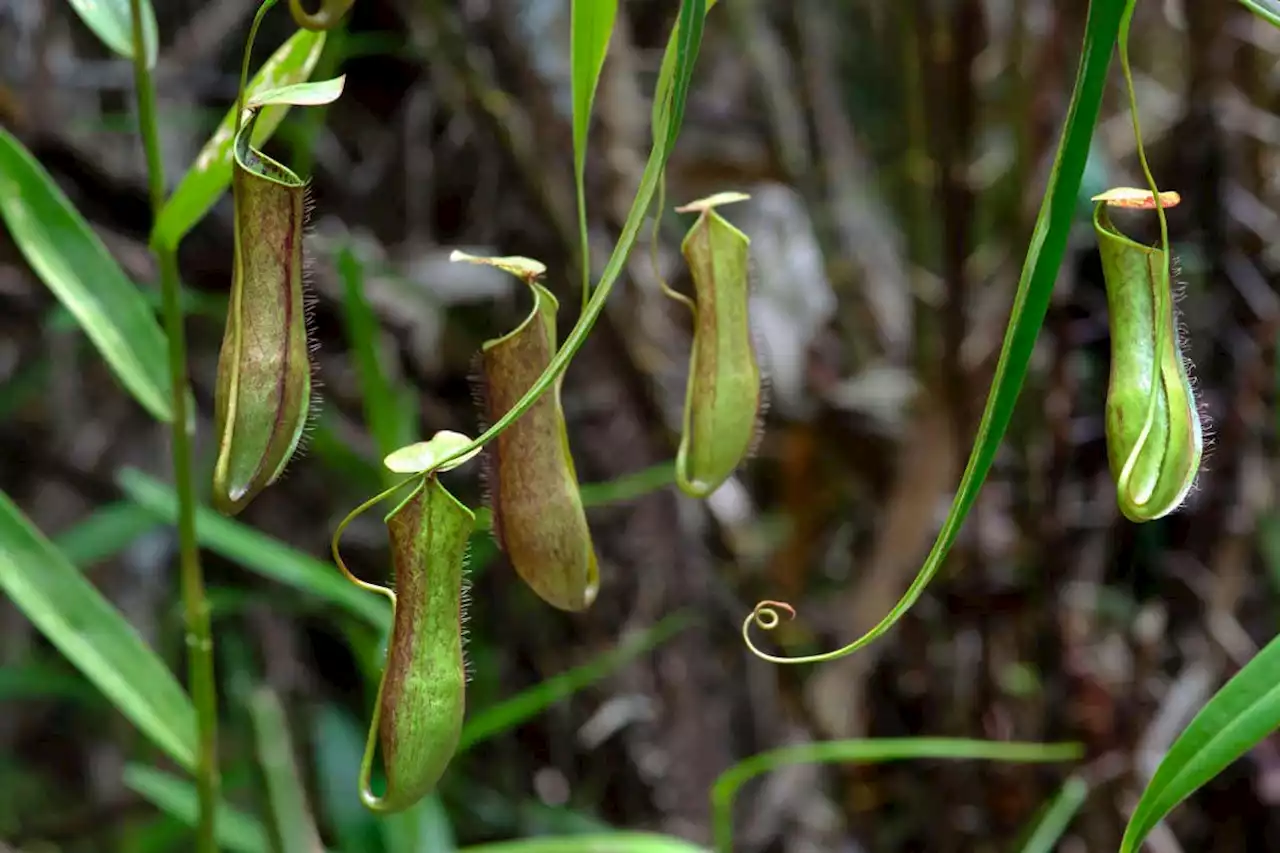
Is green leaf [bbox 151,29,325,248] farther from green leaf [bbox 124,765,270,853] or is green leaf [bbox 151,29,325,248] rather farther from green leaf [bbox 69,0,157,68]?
green leaf [bbox 124,765,270,853]

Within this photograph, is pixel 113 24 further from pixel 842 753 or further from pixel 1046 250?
pixel 842 753

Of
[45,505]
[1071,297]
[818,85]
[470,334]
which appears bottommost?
[45,505]

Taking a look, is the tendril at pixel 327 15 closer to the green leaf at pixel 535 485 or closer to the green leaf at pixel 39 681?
the green leaf at pixel 535 485

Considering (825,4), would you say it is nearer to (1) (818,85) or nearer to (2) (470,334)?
(1) (818,85)

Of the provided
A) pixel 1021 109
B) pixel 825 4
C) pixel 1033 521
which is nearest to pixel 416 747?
pixel 1033 521

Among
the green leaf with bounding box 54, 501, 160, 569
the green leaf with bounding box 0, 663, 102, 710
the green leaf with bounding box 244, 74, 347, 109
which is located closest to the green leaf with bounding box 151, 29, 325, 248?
the green leaf with bounding box 244, 74, 347, 109

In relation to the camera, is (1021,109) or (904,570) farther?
(904,570)

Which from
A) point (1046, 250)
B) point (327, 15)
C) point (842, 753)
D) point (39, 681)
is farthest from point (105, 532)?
point (1046, 250)
